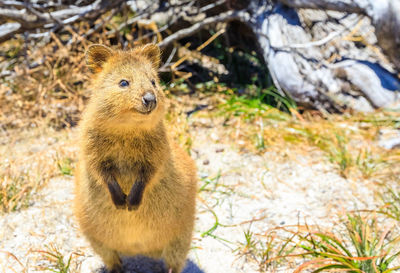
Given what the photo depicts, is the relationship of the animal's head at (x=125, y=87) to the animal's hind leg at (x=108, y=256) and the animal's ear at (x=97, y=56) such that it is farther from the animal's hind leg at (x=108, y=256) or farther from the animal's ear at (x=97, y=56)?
the animal's hind leg at (x=108, y=256)

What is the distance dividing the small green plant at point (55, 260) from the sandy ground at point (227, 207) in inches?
1.4

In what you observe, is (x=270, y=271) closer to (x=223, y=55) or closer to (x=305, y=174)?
(x=305, y=174)

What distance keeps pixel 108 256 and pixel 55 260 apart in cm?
42

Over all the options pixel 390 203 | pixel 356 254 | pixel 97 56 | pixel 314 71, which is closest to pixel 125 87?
pixel 97 56

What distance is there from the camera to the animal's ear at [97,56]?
2.65 metres

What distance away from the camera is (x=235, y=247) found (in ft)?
10.8

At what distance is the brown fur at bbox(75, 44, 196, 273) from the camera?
2461mm

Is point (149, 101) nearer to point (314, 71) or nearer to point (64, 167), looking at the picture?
point (64, 167)

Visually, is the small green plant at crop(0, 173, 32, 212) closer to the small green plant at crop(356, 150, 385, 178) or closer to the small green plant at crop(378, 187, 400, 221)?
the small green plant at crop(378, 187, 400, 221)

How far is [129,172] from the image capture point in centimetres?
257

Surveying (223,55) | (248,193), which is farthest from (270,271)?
(223,55)

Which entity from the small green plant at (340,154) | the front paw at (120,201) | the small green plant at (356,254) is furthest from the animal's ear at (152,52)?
the small green plant at (340,154)

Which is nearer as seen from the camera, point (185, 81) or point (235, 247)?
point (235, 247)

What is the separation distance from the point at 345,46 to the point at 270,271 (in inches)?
133
